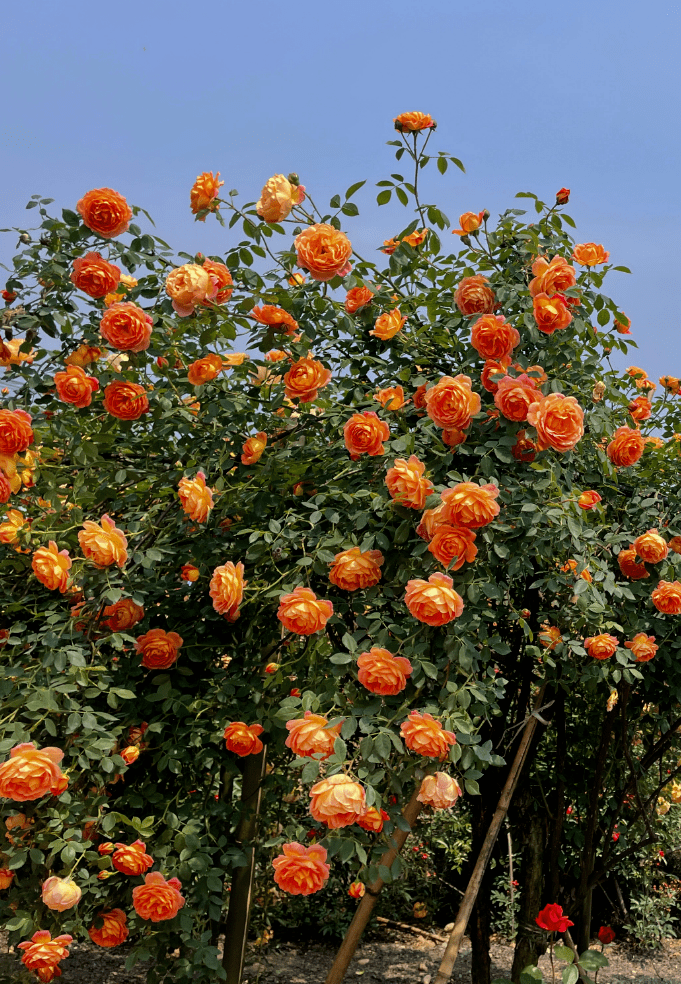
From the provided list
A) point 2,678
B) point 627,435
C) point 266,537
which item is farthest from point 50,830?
point 627,435

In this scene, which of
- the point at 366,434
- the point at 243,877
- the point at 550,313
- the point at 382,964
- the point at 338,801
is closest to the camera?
the point at 338,801

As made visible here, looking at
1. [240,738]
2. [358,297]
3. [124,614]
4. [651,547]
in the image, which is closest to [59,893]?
[240,738]

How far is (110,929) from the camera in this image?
7.02ft

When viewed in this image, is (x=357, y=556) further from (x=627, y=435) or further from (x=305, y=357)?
(x=627, y=435)

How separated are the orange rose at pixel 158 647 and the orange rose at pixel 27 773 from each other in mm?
382

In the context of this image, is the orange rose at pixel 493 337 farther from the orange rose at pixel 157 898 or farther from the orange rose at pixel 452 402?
the orange rose at pixel 157 898

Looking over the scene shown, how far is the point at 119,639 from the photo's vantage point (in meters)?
2.00

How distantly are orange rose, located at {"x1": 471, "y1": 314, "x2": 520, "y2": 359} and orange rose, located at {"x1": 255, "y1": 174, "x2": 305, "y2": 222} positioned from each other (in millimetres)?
529

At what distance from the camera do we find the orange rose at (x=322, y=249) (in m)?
1.93

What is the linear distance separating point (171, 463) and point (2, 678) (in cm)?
69

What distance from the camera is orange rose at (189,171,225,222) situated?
2.15 metres

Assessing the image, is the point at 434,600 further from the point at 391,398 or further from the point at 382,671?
the point at 391,398

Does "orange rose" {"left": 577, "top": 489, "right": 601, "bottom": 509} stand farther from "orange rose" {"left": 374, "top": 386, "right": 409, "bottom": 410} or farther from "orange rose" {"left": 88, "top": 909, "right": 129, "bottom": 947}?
"orange rose" {"left": 88, "top": 909, "right": 129, "bottom": 947}

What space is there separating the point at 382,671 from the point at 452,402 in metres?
0.56
